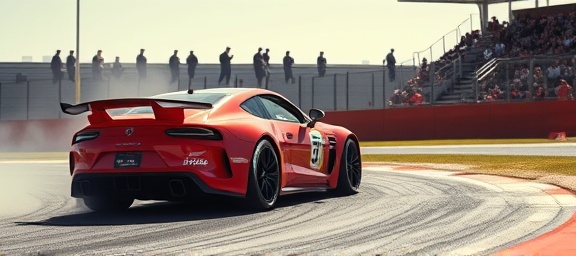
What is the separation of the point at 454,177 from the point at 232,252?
755 cm

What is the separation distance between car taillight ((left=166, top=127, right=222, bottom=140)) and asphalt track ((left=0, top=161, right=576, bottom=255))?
0.58 meters

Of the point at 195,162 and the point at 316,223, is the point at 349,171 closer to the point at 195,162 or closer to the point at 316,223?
the point at 195,162

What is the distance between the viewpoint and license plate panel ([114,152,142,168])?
9.56m

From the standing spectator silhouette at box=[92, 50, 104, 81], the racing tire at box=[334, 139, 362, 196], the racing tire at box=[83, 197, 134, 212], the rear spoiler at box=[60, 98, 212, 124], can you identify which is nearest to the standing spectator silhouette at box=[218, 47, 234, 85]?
the standing spectator silhouette at box=[92, 50, 104, 81]

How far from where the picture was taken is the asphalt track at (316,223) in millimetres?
7348

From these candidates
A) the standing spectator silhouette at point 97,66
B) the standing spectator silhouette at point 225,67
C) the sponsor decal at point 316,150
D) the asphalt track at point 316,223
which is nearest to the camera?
the asphalt track at point 316,223

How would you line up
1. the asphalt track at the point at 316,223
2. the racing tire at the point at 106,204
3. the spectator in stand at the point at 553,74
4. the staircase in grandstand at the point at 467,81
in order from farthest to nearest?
1. the staircase in grandstand at the point at 467,81
2. the spectator in stand at the point at 553,74
3. the racing tire at the point at 106,204
4. the asphalt track at the point at 316,223

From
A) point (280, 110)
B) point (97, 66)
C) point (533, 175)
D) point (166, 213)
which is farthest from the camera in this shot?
point (97, 66)

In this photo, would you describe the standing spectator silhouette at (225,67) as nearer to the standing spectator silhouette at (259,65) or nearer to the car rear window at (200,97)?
the standing spectator silhouette at (259,65)

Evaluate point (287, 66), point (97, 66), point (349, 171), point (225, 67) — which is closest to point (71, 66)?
point (97, 66)

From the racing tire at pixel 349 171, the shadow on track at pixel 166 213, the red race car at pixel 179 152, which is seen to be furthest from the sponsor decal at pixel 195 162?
the racing tire at pixel 349 171

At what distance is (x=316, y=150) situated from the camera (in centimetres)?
1126

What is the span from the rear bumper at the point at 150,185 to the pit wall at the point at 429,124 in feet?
74.8

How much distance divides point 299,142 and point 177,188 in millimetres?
1689
